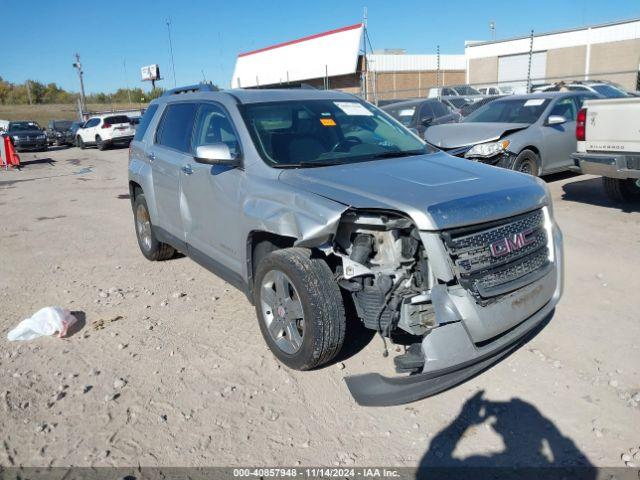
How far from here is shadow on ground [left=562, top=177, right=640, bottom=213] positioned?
7730 millimetres

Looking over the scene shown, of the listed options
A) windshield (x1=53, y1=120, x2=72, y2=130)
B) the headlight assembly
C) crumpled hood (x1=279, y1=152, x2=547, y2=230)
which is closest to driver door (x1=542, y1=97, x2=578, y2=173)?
the headlight assembly

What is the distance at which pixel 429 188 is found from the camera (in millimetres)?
3193

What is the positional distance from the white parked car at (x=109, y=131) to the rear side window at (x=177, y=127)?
21.2 meters

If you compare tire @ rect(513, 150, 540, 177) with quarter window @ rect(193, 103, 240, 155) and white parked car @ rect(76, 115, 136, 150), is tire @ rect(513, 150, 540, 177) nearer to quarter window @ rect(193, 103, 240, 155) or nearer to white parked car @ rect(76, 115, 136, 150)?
quarter window @ rect(193, 103, 240, 155)

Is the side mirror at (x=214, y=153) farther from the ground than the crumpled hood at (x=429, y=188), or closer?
farther from the ground

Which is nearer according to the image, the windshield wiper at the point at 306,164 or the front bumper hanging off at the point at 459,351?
the front bumper hanging off at the point at 459,351

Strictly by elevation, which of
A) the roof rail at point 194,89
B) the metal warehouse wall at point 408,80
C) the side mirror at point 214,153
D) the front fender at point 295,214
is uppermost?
the metal warehouse wall at point 408,80

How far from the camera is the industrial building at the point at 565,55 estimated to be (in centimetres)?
3309

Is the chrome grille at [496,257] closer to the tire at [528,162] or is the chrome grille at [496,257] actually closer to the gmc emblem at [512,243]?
the gmc emblem at [512,243]

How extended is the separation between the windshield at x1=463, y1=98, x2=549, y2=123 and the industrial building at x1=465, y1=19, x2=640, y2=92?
73.1 feet

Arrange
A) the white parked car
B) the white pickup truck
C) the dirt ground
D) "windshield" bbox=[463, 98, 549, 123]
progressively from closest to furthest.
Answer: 1. the dirt ground
2. the white pickup truck
3. "windshield" bbox=[463, 98, 549, 123]
4. the white parked car

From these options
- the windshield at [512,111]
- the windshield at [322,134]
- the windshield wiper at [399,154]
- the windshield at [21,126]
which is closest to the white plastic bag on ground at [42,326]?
the windshield at [322,134]

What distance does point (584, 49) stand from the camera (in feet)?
116

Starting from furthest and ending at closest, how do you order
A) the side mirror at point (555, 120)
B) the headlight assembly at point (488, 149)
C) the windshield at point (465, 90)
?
the windshield at point (465, 90)
the side mirror at point (555, 120)
the headlight assembly at point (488, 149)
